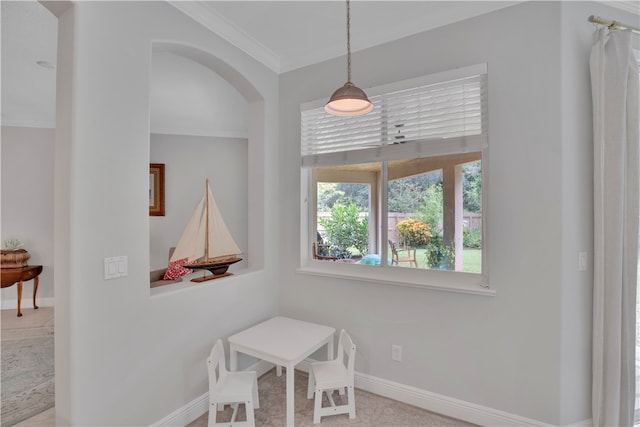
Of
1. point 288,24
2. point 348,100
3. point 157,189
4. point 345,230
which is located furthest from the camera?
point 157,189

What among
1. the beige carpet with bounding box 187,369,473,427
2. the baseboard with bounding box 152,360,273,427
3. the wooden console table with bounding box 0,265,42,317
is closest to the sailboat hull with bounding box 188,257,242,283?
the baseboard with bounding box 152,360,273,427

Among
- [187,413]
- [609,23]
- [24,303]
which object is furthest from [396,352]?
[24,303]

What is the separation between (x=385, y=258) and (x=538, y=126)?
1.32 m

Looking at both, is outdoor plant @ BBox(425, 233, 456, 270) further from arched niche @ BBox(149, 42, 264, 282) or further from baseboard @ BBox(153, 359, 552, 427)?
arched niche @ BBox(149, 42, 264, 282)

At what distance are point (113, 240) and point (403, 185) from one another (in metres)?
1.92

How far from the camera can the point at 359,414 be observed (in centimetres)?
205

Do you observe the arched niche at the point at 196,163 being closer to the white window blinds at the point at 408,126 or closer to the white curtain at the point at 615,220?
the white window blinds at the point at 408,126

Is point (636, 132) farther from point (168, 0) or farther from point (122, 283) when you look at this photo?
point (122, 283)

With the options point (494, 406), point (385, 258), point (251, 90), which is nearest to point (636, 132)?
point (385, 258)

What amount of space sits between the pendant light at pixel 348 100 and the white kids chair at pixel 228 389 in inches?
62.6

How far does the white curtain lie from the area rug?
11.6 feet

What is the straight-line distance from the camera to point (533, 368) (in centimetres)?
180

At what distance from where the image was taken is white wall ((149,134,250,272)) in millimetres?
4574

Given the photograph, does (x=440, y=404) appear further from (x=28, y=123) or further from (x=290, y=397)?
(x=28, y=123)
